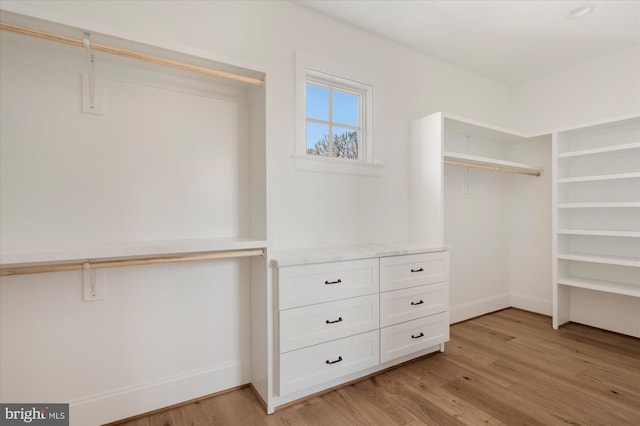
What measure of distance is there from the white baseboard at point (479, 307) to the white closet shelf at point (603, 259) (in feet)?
2.95

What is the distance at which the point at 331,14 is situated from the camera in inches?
99.5

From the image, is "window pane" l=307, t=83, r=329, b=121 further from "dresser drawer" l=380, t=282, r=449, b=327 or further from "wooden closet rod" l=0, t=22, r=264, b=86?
"dresser drawer" l=380, t=282, r=449, b=327

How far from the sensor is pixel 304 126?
7.93ft

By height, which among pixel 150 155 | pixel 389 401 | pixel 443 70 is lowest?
pixel 389 401

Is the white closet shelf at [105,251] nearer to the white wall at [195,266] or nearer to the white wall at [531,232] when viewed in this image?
the white wall at [195,266]

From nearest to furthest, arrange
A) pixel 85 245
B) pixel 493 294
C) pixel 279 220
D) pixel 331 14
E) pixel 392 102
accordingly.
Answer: pixel 85 245
pixel 279 220
pixel 331 14
pixel 392 102
pixel 493 294

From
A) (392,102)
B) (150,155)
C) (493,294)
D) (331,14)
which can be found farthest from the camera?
(493,294)

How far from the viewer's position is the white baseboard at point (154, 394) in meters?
1.72

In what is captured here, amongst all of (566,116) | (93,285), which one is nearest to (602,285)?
(566,116)

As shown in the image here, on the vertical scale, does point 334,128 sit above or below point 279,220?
above

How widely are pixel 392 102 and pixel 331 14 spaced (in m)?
0.92

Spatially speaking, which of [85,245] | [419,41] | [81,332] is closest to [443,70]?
[419,41]

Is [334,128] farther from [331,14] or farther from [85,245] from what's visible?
[85,245]

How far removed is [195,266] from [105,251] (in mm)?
593
